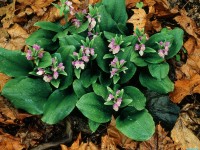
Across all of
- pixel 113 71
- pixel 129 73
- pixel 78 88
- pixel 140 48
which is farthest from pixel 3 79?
pixel 140 48

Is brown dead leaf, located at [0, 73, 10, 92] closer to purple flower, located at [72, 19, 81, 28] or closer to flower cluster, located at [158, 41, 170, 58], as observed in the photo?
purple flower, located at [72, 19, 81, 28]

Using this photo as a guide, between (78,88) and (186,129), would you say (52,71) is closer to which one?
(78,88)

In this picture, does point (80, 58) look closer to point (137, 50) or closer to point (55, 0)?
point (137, 50)

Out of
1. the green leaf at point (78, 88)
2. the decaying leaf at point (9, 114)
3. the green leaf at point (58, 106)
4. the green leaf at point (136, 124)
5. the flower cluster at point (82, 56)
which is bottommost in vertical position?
the decaying leaf at point (9, 114)

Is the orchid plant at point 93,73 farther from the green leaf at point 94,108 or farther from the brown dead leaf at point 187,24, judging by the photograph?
the brown dead leaf at point 187,24

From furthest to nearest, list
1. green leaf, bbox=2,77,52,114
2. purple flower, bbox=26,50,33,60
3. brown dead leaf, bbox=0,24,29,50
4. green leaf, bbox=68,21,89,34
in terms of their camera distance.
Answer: brown dead leaf, bbox=0,24,29,50, green leaf, bbox=68,21,89,34, green leaf, bbox=2,77,52,114, purple flower, bbox=26,50,33,60

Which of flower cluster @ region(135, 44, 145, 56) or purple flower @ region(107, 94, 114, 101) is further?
flower cluster @ region(135, 44, 145, 56)

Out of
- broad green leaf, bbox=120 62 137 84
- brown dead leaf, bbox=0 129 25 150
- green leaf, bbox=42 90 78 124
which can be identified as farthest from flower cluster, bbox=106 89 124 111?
brown dead leaf, bbox=0 129 25 150

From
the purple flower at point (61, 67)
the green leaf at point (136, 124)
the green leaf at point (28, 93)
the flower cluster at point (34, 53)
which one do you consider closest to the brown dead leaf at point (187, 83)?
the green leaf at point (136, 124)
